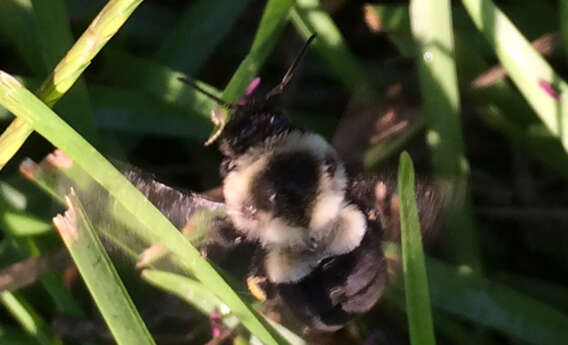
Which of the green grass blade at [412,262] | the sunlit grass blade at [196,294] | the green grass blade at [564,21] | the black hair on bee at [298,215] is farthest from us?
the green grass blade at [564,21]

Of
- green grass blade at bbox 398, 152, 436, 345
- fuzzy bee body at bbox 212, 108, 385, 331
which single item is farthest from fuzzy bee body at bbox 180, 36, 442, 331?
green grass blade at bbox 398, 152, 436, 345

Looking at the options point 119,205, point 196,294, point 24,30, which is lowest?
Answer: point 196,294

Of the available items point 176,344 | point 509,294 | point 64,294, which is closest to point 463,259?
point 509,294

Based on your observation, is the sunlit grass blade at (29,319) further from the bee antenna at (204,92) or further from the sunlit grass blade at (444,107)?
the sunlit grass blade at (444,107)

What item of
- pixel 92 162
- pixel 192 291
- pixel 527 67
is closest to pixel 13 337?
pixel 192 291

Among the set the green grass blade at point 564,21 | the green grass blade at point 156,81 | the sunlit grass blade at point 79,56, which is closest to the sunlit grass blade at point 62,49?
the green grass blade at point 156,81

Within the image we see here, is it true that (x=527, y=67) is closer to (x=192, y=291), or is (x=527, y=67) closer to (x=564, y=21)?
(x=564, y=21)
